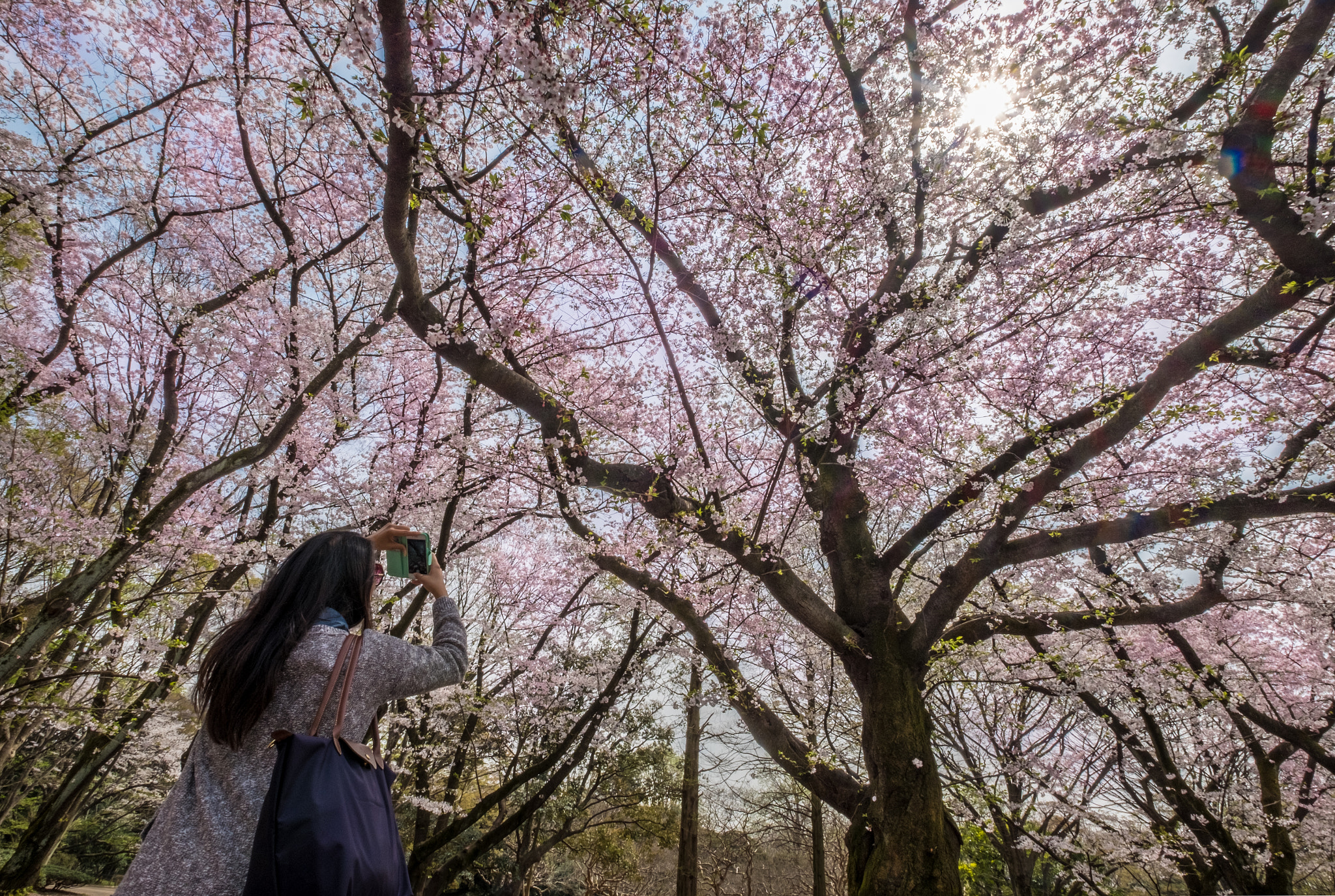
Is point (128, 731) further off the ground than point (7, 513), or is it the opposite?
point (7, 513)

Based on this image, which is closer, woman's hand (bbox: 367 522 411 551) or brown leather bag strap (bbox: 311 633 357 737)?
brown leather bag strap (bbox: 311 633 357 737)

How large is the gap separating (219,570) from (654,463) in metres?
5.39

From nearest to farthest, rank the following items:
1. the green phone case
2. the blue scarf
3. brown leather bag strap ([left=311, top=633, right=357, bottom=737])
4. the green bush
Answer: brown leather bag strap ([left=311, top=633, right=357, bottom=737]) < the blue scarf < the green phone case < the green bush

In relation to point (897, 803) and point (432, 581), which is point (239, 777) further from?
point (897, 803)

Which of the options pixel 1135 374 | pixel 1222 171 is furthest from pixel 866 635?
pixel 1135 374

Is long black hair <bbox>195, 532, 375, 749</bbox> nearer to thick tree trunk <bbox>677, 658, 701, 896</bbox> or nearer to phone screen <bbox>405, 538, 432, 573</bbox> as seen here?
phone screen <bbox>405, 538, 432, 573</bbox>

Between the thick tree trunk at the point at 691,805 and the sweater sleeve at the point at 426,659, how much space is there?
833 cm

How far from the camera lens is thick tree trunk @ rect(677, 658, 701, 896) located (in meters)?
10.4

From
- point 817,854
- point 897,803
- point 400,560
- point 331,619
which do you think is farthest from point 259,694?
point 817,854

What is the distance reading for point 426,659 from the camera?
164 cm

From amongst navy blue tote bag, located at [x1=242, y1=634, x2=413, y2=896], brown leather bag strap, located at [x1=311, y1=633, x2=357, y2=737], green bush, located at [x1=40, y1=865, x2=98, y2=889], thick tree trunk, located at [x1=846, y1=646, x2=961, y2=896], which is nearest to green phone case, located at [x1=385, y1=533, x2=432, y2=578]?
brown leather bag strap, located at [x1=311, y1=633, x2=357, y2=737]

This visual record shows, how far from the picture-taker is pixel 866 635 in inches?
180

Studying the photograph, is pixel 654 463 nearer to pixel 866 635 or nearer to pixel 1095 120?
pixel 866 635

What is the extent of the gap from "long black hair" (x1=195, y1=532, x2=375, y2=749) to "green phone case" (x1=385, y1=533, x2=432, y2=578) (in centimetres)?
19
